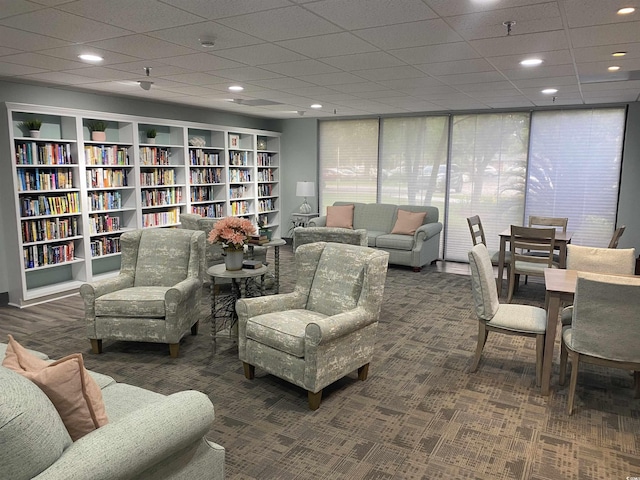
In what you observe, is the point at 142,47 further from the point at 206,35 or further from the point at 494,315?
the point at 494,315

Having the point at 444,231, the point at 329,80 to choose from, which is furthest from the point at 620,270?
the point at 444,231

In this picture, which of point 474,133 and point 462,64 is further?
point 474,133

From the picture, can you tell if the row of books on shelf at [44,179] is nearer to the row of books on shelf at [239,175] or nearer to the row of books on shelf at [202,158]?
the row of books on shelf at [202,158]

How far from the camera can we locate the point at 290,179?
380 inches

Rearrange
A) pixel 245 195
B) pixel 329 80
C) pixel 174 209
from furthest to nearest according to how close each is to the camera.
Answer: pixel 245 195 → pixel 174 209 → pixel 329 80

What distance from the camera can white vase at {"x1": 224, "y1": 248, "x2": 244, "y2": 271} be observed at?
13.1ft

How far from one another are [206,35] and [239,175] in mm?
5437

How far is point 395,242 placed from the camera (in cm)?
732

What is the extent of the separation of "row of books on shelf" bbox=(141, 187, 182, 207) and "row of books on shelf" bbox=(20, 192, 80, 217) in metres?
1.11

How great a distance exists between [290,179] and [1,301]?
5.53 metres

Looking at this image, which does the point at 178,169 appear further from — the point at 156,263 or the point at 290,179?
the point at 156,263

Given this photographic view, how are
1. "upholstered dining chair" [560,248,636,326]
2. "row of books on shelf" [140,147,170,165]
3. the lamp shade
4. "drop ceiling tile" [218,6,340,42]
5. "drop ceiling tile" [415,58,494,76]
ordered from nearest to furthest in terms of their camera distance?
"drop ceiling tile" [218,6,340,42]
"upholstered dining chair" [560,248,636,326]
"drop ceiling tile" [415,58,494,76]
"row of books on shelf" [140,147,170,165]
the lamp shade

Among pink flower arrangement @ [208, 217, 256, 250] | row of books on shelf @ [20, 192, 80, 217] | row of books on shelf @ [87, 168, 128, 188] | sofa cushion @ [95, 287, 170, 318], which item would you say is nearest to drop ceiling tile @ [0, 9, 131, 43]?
pink flower arrangement @ [208, 217, 256, 250]

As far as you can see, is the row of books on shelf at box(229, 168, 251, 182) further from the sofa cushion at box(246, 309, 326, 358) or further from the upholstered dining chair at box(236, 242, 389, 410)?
the sofa cushion at box(246, 309, 326, 358)
